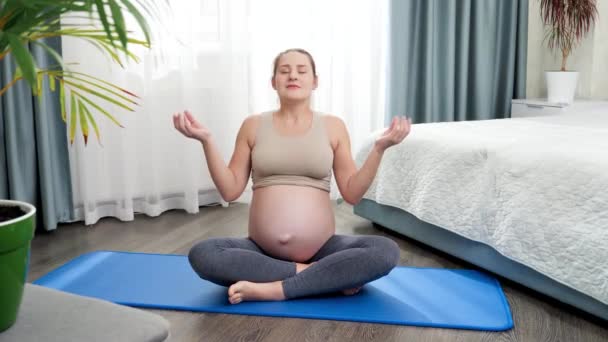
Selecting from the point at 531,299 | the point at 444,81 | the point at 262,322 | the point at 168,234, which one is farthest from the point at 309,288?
the point at 444,81

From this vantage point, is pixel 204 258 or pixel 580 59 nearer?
pixel 204 258

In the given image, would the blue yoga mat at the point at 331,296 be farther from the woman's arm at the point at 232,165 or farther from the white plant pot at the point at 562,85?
the white plant pot at the point at 562,85

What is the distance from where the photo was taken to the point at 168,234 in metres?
2.79

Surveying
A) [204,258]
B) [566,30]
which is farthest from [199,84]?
[566,30]

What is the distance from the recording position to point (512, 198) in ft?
6.59

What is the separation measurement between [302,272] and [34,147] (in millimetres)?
1557

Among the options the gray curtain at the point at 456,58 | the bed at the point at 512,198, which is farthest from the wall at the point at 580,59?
the bed at the point at 512,198

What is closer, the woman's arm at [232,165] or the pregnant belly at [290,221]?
the woman's arm at [232,165]

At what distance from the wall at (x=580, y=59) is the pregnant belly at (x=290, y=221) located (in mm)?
2621

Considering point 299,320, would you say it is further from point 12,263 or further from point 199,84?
point 199,84

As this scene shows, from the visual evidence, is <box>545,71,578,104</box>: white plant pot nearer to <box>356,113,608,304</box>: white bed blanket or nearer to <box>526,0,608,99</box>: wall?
<box>526,0,608,99</box>: wall

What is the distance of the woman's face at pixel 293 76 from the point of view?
1.98 m

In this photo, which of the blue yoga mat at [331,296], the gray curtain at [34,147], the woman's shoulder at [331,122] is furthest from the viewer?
the gray curtain at [34,147]

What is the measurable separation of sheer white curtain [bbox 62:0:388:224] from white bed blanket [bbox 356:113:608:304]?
2.92 ft
